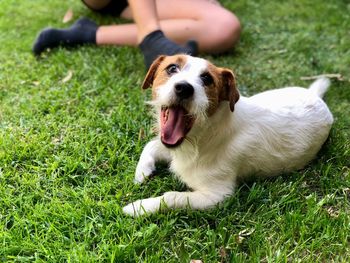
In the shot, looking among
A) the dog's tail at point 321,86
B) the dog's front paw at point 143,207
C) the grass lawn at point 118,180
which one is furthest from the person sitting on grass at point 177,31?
the dog's front paw at point 143,207

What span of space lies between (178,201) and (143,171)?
383mm

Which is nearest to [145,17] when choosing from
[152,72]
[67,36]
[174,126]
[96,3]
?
[67,36]

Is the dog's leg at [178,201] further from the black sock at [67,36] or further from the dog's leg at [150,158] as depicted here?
the black sock at [67,36]

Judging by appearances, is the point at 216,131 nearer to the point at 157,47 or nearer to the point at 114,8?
the point at 157,47

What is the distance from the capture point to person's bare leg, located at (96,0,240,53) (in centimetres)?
454

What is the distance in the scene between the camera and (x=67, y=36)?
181 inches

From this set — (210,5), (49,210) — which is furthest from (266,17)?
(49,210)

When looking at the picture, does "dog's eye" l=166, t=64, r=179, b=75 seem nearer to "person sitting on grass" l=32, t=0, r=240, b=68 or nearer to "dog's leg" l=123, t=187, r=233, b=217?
"dog's leg" l=123, t=187, r=233, b=217

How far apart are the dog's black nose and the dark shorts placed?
10.1 ft

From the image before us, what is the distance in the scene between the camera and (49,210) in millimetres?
2557

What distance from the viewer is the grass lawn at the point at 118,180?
2.40 metres

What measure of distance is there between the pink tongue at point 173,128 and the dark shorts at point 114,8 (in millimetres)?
2997

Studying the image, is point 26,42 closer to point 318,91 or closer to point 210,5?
point 210,5

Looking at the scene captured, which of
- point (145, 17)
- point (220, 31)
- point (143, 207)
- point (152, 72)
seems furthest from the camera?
point (220, 31)
